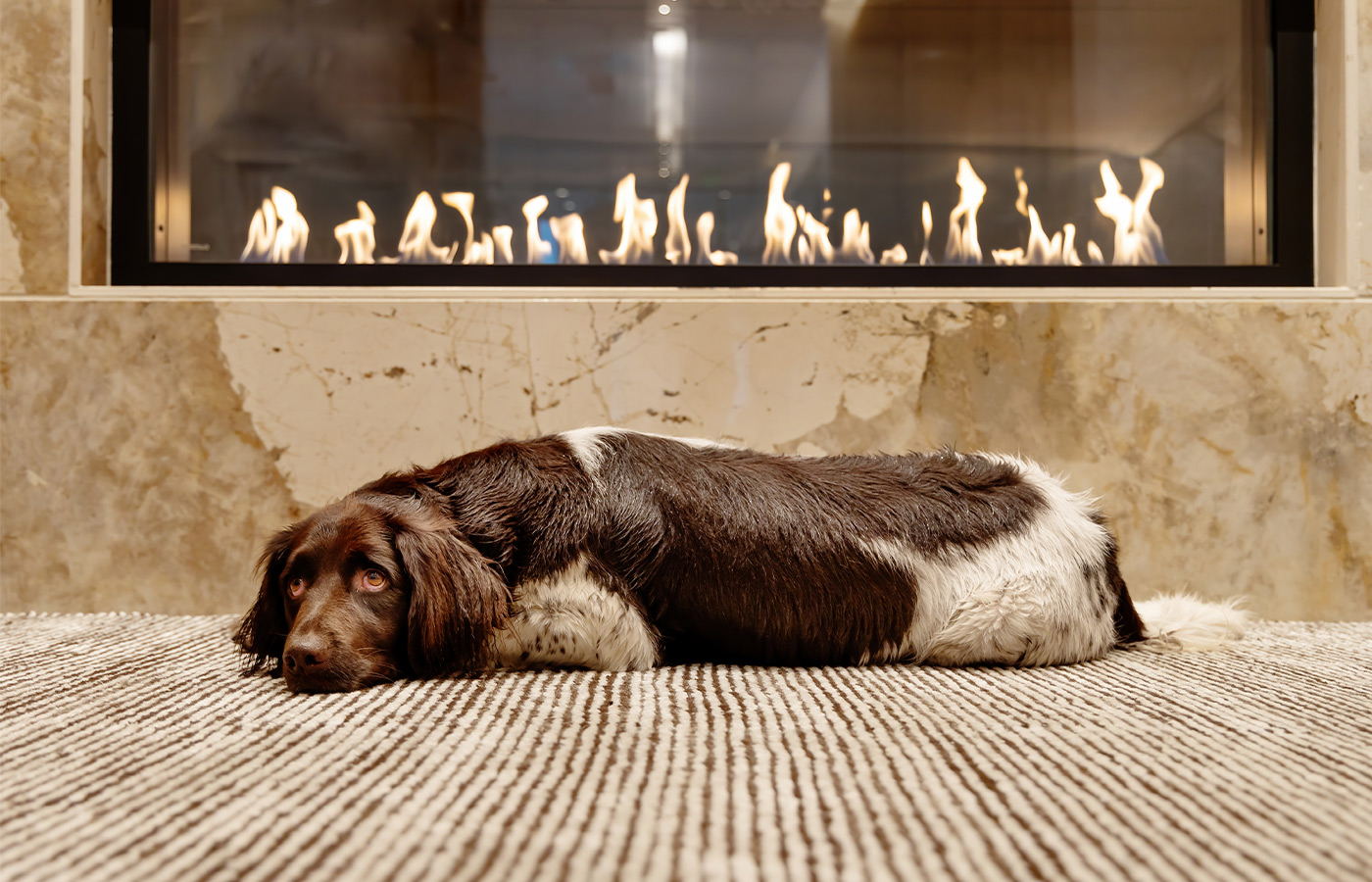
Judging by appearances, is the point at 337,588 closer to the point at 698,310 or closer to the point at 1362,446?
the point at 698,310

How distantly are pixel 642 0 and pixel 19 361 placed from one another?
6.11 feet

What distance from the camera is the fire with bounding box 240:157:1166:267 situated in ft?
8.57

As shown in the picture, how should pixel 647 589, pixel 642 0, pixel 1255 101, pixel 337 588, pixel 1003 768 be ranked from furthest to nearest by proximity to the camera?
pixel 642 0 → pixel 1255 101 → pixel 647 589 → pixel 337 588 → pixel 1003 768

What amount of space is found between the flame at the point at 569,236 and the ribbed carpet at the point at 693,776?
150 centimetres

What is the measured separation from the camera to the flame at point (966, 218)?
104 inches

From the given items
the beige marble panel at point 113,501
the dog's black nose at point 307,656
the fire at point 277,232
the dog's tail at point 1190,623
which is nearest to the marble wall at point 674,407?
the beige marble panel at point 113,501

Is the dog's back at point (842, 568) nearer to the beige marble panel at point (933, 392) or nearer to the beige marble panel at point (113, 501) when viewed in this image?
the beige marble panel at point (933, 392)

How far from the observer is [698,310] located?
7.25ft

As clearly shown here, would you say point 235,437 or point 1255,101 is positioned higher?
point 1255,101

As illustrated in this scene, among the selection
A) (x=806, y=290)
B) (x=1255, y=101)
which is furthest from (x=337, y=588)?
(x=1255, y=101)

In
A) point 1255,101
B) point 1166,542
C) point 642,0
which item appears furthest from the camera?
point 642,0

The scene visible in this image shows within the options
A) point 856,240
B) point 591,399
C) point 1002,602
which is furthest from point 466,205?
point 1002,602

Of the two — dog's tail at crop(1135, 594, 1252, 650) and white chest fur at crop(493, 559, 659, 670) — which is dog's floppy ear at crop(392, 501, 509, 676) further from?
dog's tail at crop(1135, 594, 1252, 650)

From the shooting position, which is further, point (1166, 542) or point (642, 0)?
point (642, 0)
